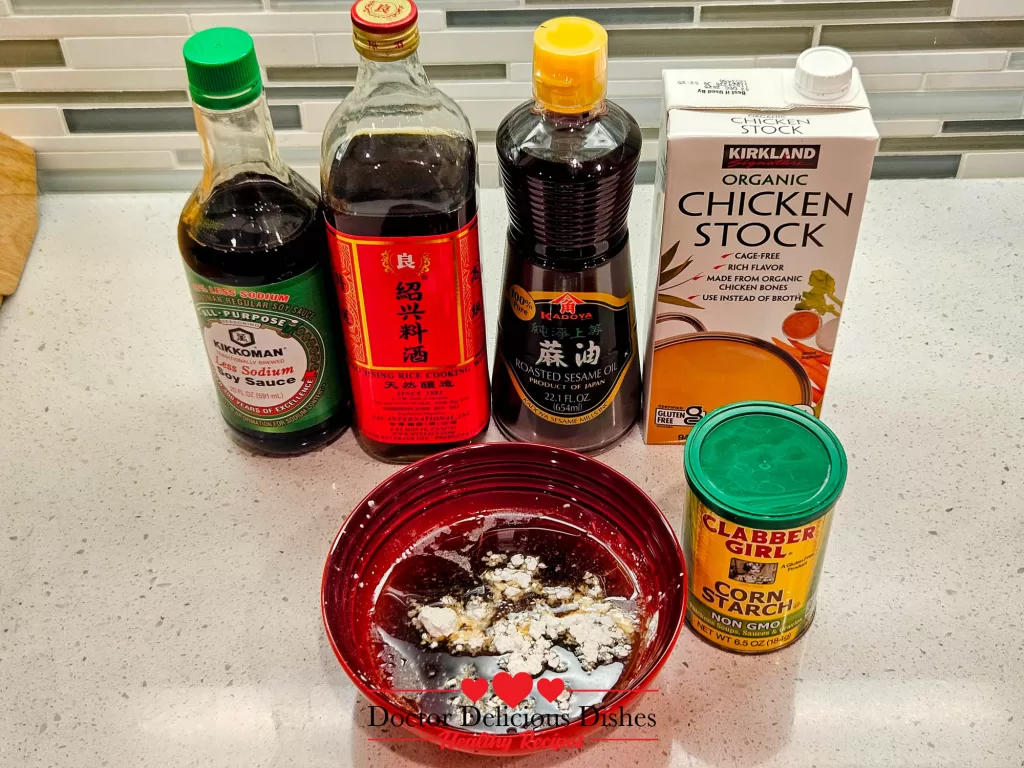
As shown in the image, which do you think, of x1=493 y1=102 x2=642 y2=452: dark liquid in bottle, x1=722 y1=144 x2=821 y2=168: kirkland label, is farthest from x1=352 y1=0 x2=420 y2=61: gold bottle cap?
x1=722 y1=144 x2=821 y2=168: kirkland label

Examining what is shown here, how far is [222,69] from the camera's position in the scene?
66 centimetres

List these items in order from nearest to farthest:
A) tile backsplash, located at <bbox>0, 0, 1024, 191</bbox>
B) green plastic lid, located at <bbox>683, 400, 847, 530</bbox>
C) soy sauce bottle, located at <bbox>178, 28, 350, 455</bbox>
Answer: green plastic lid, located at <bbox>683, 400, 847, 530</bbox> → soy sauce bottle, located at <bbox>178, 28, 350, 455</bbox> → tile backsplash, located at <bbox>0, 0, 1024, 191</bbox>

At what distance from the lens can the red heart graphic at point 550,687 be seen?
2.25 feet

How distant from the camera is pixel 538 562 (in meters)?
0.76

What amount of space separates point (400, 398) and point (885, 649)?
14.9 inches

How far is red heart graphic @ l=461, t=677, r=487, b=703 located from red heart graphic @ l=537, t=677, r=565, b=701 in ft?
0.11

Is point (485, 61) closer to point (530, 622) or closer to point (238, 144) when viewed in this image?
point (238, 144)

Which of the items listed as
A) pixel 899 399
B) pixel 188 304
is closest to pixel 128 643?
pixel 188 304

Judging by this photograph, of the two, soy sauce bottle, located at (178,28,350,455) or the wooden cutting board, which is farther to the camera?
the wooden cutting board

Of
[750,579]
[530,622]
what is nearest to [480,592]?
[530,622]

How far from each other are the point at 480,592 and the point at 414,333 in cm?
19

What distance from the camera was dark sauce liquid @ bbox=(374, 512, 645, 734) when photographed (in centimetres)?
68

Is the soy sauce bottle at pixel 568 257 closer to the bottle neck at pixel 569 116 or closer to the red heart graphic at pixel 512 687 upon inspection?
the bottle neck at pixel 569 116

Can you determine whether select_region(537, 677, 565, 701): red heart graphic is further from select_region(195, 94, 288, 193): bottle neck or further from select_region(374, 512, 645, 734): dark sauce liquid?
select_region(195, 94, 288, 193): bottle neck
